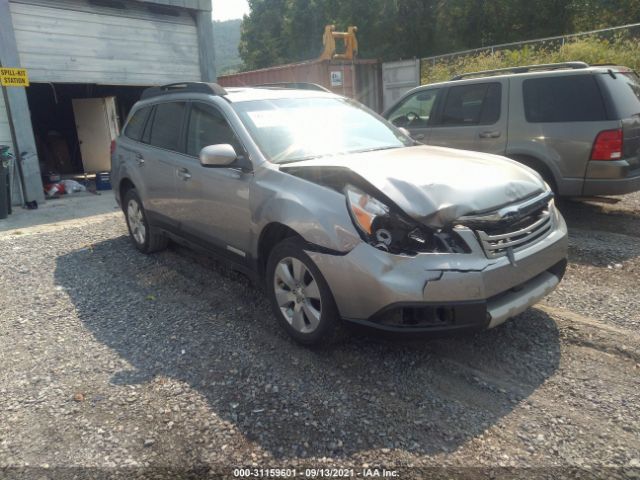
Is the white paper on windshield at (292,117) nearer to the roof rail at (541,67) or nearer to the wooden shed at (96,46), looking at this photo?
the roof rail at (541,67)

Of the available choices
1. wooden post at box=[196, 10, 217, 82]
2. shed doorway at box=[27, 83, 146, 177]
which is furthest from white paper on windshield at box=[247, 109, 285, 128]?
shed doorway at box=[27, 83, 146, 177]

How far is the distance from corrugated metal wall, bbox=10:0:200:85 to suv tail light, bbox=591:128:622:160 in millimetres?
9053

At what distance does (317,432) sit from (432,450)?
59 cm

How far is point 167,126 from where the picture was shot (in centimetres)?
496

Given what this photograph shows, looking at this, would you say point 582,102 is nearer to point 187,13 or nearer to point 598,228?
point 598,228

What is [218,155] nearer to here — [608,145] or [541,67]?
[608,145]

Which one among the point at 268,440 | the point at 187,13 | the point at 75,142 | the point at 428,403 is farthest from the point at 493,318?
the point at 75,142

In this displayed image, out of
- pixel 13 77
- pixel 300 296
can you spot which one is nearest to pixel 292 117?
pixel 300 296

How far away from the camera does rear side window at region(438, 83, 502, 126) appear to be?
638cm

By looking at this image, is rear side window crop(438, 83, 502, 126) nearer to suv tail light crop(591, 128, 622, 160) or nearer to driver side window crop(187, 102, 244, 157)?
suv tail light crop(591, 128, 622, 160)

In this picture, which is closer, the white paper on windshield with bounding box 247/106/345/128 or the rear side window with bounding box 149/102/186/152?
the white paper on windshield with bounding box 247/106/345/128

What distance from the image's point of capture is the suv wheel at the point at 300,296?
313 cm

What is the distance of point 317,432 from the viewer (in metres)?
2.60

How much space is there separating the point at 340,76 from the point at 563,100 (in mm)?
9599
